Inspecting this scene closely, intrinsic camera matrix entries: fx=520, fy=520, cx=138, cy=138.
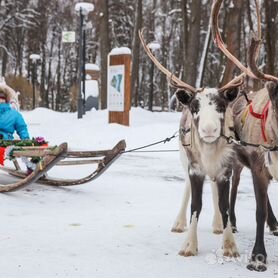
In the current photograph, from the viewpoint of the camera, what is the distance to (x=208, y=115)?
401cm

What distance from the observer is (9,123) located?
7734mm

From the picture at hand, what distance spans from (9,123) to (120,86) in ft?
27.7

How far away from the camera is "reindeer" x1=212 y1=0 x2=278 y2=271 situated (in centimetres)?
399

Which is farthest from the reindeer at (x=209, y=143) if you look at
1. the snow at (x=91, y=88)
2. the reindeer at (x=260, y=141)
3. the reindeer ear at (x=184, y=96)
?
the snow at (x=91, y=88)

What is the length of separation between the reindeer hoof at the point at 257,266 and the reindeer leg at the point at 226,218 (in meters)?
0.28

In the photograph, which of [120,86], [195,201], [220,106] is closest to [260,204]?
[195,201]

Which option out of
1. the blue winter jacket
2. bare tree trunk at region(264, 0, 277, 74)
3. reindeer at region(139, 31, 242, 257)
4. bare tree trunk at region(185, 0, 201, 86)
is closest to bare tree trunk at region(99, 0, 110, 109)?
bare tree trunk at region(185, 0, 201, 86)

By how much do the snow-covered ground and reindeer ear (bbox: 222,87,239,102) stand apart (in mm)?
1312

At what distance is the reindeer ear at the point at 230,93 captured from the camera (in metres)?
4.20

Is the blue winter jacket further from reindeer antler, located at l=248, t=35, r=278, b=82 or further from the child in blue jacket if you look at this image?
reindeer antler, located at l=248, t=35, r=278, b=82

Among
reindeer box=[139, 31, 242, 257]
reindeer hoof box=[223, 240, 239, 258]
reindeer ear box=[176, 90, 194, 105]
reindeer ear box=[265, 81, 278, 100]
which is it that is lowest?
reindeer hoof box=[223, 240, 239, 258]

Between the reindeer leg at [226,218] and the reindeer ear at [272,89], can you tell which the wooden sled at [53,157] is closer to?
the reindeer leg at [226,218]

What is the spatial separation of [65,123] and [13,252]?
14.2 meters

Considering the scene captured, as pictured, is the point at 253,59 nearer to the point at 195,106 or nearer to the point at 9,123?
the point at 195,106
